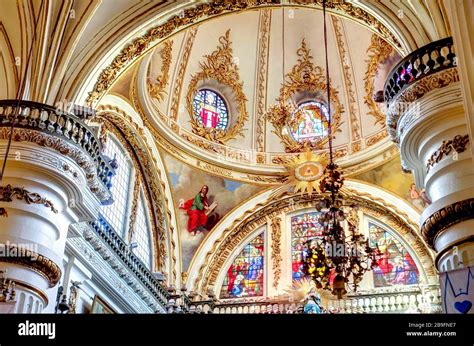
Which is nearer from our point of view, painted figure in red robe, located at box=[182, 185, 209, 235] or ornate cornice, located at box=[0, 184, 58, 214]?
ornate cornice, located at box=[0, 184, 58, 214]

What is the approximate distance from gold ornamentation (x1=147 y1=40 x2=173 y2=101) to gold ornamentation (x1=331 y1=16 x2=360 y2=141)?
437 cm

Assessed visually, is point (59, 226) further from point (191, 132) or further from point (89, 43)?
point (191, 132)

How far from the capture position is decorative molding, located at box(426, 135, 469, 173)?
856cm

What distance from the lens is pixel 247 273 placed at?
60.7 ft

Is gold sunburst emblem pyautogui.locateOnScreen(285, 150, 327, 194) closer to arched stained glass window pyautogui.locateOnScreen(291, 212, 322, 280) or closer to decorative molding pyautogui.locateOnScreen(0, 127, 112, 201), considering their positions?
arched stained glass window pyautogui.locateOnScreen(291, 212, 322, 280)

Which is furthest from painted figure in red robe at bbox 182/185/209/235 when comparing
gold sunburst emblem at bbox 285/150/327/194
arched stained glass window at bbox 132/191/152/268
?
gold sunburst emblem at bbox 285/150/327/194

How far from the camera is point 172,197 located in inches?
Result: 707

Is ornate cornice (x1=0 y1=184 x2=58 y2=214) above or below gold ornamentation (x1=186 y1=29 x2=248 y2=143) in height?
below

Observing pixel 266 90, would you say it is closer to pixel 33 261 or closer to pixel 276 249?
pixel 276 249

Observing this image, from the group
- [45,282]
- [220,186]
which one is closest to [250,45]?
[220,186]

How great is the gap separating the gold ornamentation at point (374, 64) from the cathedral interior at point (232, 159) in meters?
0.04

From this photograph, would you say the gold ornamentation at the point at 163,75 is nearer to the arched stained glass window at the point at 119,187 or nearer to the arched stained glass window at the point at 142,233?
the arched stained glass window at the point at 119,187

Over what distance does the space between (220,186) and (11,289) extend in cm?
1004

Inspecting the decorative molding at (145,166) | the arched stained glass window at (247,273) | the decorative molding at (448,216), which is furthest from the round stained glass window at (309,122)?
the decorative molding at (448,216)
